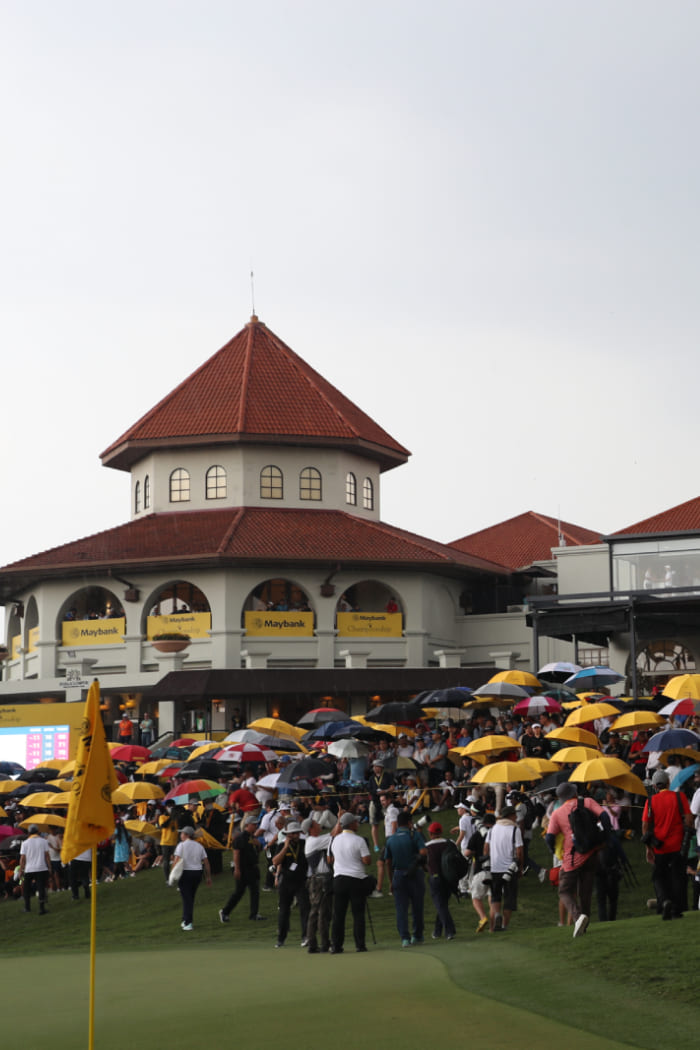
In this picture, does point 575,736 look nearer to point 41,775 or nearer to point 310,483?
point 41,775

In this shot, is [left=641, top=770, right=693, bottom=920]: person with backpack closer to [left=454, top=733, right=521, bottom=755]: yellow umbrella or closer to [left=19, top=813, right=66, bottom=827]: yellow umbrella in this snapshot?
[left=454, top=733, right=521, bottom=755]: yellow umbrella

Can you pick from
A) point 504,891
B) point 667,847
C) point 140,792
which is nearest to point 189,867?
point 504,891

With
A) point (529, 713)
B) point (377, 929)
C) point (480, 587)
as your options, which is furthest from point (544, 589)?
point (377, 929)

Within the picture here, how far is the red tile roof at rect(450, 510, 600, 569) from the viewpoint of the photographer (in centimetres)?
7281

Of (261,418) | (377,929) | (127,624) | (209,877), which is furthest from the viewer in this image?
(261,418)

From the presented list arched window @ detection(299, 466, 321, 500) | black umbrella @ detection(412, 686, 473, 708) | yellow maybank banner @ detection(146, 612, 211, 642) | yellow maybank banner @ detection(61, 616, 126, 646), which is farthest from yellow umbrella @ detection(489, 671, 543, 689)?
arched window @ detection(299, 466, 321, 500)

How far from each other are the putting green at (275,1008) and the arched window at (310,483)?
138 ft

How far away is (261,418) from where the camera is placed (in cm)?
5819

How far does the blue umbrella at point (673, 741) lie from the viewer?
22203 mm

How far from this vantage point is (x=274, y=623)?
172 ft

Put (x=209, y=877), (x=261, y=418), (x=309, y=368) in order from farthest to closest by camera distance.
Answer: (x=309, y=368), (x=261, y=418), (x=209, y=877)

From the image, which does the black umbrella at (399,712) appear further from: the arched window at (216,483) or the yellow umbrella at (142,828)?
the arched window at (216,483)

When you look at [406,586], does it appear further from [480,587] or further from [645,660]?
[645,660]

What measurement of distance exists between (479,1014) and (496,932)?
6.33 meters
